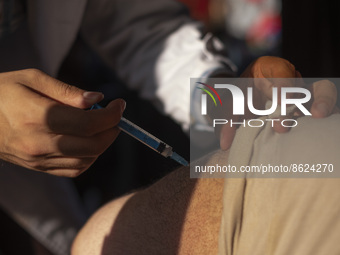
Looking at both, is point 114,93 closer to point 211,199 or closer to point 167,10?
point 167,10

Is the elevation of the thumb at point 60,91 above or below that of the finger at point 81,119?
above

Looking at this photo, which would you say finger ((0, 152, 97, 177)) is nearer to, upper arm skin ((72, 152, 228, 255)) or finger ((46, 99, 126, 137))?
finger ((46, 99, 126, 137))

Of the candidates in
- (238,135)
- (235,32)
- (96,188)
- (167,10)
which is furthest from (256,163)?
(235,32)

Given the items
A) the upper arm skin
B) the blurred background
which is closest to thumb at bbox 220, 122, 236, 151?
the upper arm skin

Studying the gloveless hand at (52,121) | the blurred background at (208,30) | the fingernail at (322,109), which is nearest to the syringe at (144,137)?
the gloveless hand at (52,121)

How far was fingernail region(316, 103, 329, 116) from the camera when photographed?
0.56 metres

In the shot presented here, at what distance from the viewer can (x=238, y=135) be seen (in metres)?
0.59

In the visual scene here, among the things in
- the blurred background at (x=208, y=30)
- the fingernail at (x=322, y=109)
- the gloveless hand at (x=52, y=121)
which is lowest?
the blurred background at (x=208, y=30)

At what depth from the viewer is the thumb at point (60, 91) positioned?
19.8 inches

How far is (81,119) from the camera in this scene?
492 millimetres

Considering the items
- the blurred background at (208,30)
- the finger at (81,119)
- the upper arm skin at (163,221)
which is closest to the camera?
the finger at (81,119)

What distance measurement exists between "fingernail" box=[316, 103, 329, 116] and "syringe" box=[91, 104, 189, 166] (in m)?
0.23

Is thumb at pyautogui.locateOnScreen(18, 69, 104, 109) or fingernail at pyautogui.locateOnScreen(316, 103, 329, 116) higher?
thumb at pyautogui.locateOnScreen(18, 69, 104, 109)

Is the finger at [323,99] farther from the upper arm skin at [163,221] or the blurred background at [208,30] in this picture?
the blurred background at [208,30]
